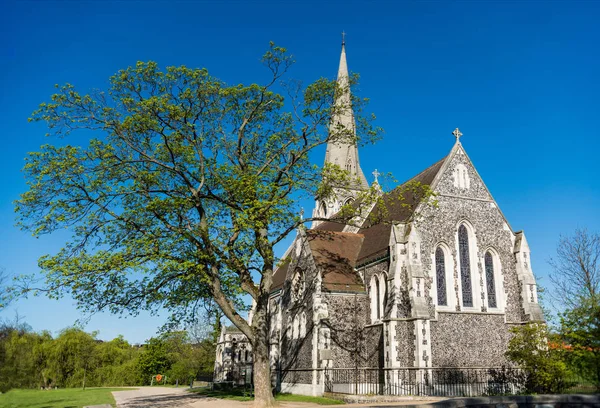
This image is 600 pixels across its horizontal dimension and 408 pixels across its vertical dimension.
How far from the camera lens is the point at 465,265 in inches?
826

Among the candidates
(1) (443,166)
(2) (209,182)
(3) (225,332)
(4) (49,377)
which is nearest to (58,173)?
(2) (209,182)

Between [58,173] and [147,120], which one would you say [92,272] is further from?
[147,120]

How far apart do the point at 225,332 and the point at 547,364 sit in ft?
78.4

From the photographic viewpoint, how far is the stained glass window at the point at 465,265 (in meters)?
20.3

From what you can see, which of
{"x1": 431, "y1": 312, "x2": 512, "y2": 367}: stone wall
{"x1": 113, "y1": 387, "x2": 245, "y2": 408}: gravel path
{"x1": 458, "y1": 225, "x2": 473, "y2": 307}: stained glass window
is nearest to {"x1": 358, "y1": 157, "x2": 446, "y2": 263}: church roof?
{"x1": 458, "y1": 225, "x2": 473, "y2": 307}: stained glass window

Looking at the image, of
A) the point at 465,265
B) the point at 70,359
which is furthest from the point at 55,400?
the point at 70,359

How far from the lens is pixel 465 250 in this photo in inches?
837

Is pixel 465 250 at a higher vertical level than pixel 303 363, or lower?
higher

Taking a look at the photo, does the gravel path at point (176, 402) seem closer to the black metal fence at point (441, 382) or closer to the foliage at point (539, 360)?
the black metal fence at point (441, 382)

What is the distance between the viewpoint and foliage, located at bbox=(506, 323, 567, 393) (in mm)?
15531

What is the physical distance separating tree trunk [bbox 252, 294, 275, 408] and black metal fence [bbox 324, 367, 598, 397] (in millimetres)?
4535

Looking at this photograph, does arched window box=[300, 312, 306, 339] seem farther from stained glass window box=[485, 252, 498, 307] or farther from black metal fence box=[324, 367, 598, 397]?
stained glass window box=[485, 252, 498, 307]

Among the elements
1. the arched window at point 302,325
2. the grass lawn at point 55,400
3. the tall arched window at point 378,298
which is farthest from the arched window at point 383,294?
the grass lawn at point 55,400

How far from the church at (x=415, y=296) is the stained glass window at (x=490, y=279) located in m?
0.05
